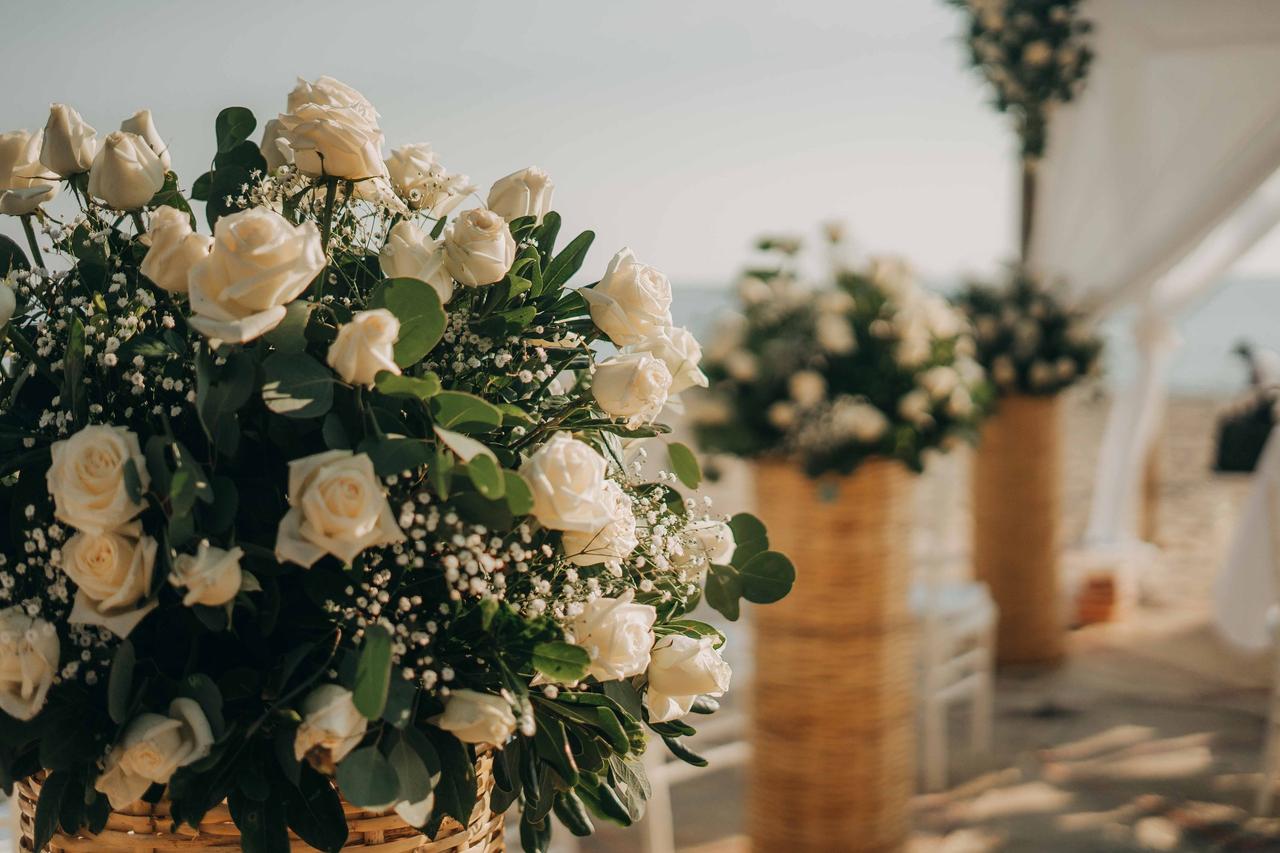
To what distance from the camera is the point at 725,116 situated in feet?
30.1

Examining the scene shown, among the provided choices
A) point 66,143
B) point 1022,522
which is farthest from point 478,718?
point 1022,522

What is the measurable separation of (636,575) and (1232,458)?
384 centimetres

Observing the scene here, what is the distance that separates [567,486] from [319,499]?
13 centimetres

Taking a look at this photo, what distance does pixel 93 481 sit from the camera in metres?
0.58

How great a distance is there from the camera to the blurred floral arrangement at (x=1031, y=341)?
3.90 metres

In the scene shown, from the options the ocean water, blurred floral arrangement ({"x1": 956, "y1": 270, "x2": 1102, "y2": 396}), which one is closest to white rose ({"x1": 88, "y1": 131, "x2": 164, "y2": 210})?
blurred floral arrangement ({"x1": 956, "y1": 270, "x2": 1102, "y2": 396})

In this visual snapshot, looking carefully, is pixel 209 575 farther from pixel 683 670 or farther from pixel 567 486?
pixel 683 670

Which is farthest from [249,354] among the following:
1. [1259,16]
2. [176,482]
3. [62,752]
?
[1259,16]


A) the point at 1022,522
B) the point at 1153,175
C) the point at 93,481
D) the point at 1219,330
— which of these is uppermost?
the point at 1219,330

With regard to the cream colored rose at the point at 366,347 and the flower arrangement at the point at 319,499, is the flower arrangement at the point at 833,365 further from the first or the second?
the cream colored rose at the point at 366,347

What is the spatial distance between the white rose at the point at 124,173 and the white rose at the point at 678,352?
33cm

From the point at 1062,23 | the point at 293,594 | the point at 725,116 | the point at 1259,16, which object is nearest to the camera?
the point at 293,594

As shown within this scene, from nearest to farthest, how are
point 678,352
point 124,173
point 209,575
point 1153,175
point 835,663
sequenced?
point 209,575 < point 124,173 < point 678,352 < point 835,663 < point 1153,175

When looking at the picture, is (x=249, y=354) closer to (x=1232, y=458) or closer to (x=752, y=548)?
(x=752, y=548)
